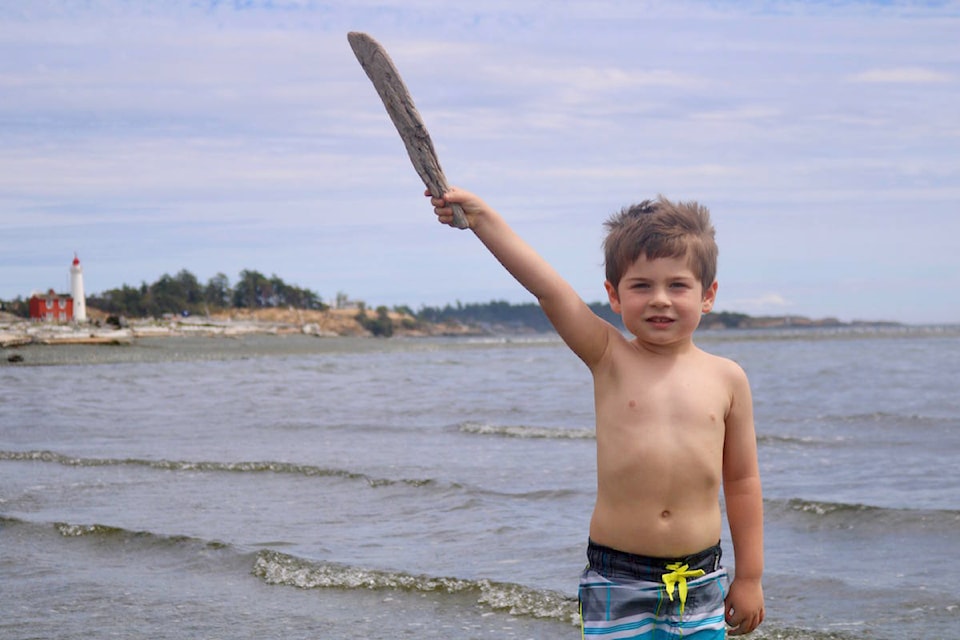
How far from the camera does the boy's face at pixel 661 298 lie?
293 centimetres

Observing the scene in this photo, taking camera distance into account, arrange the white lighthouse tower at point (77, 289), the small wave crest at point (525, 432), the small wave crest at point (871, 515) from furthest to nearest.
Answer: the white lighthouse tower at point (77, 289) < the small wave crest at point (525, 432) < the small wave crest at point (871, 515)

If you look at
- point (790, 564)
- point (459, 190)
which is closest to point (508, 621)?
point (790, 564)

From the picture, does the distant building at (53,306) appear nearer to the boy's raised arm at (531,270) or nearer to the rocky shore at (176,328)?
the rocky shore at (176,328)

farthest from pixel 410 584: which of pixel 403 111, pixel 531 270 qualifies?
pixel 403 111

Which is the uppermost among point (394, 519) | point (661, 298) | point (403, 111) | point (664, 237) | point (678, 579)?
point (403, 111)

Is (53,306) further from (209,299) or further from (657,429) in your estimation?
(657,429)

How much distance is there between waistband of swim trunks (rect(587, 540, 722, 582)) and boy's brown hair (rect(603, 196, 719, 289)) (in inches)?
29.5

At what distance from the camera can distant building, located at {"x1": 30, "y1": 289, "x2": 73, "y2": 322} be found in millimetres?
68625

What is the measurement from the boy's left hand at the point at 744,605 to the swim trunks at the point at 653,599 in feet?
0.35

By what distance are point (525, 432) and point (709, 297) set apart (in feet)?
36.9

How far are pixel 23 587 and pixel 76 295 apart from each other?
63.2 meters

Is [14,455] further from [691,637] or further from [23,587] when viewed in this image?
[691,637]

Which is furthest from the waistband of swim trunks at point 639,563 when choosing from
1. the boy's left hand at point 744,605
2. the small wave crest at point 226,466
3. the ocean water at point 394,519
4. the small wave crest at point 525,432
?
the small wave crest at point 525,432

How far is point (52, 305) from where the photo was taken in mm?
68938
